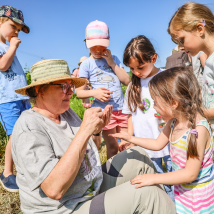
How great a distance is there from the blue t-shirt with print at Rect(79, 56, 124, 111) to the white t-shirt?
22.4 inches

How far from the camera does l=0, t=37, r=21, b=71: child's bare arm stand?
8.05ft

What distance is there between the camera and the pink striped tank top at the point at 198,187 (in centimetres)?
150

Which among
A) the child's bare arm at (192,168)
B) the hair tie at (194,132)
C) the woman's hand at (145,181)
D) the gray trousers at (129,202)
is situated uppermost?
the hair tie at (194,132)

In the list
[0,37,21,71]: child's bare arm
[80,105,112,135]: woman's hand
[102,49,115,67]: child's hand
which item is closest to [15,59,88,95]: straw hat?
[80,105,112,135]: woman's hand

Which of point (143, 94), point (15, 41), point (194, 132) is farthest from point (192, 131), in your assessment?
point (15, 41)

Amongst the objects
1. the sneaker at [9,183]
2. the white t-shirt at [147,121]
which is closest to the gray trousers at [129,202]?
the white t-shirt at [147,121]

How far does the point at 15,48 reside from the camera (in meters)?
2.55

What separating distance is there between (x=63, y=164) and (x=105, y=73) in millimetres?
1894

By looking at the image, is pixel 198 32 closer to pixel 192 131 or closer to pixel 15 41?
pixel 192 131

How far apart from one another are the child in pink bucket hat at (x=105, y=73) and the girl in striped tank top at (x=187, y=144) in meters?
1.33

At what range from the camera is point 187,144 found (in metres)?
1.49

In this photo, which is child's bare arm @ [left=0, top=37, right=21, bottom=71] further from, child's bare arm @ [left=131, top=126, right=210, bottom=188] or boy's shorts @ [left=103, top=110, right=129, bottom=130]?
child's bare arm @ [left=131, top=126, right=210, bottom=188]

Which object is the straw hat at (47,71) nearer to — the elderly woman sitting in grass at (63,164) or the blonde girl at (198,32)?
the elderly woman sitting in grass at (63,164)

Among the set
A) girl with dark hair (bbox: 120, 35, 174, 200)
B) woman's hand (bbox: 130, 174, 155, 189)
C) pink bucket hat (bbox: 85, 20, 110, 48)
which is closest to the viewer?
woman's hand (bbox: 130, 174, 155, 189)
